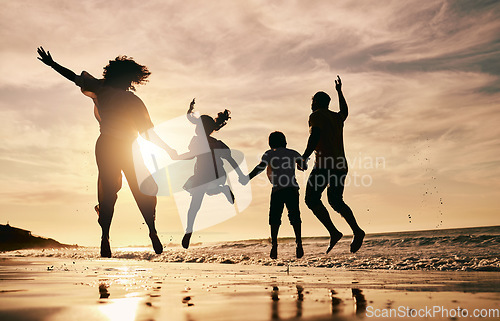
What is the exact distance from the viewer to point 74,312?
444 centimetres

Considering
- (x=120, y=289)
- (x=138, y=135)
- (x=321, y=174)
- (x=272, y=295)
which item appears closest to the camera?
(x=272, y=295)

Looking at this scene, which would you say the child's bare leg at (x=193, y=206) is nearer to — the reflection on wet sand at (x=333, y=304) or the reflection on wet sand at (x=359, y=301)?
the reflection on wet sand at (x=333, y=304)

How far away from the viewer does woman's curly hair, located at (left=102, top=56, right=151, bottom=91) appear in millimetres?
7230

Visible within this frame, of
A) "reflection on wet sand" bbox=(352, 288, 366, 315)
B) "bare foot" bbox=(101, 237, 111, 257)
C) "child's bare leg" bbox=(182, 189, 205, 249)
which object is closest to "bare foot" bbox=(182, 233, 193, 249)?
"child's bare leg" bbox=(182, 189, 205, 249)

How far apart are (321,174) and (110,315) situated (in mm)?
4525

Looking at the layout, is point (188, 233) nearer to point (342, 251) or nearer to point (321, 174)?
point (321, 174)

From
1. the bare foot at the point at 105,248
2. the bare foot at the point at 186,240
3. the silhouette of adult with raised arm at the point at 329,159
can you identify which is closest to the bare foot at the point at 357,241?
the silhouette of adult with raised arm at the point at 329,159

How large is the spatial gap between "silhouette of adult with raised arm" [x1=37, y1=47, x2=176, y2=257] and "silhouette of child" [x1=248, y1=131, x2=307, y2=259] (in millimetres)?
2060

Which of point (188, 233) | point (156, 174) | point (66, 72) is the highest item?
point (66, 72)

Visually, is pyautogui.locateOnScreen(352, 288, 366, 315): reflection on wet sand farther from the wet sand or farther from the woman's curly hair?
the woman's curly hair

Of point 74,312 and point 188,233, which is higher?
point 188,233

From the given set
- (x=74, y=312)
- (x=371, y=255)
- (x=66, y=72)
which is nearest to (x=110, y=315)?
(x=74, y=312)

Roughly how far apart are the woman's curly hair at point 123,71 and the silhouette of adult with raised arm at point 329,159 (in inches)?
121

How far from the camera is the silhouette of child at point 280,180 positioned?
8.35 metres
